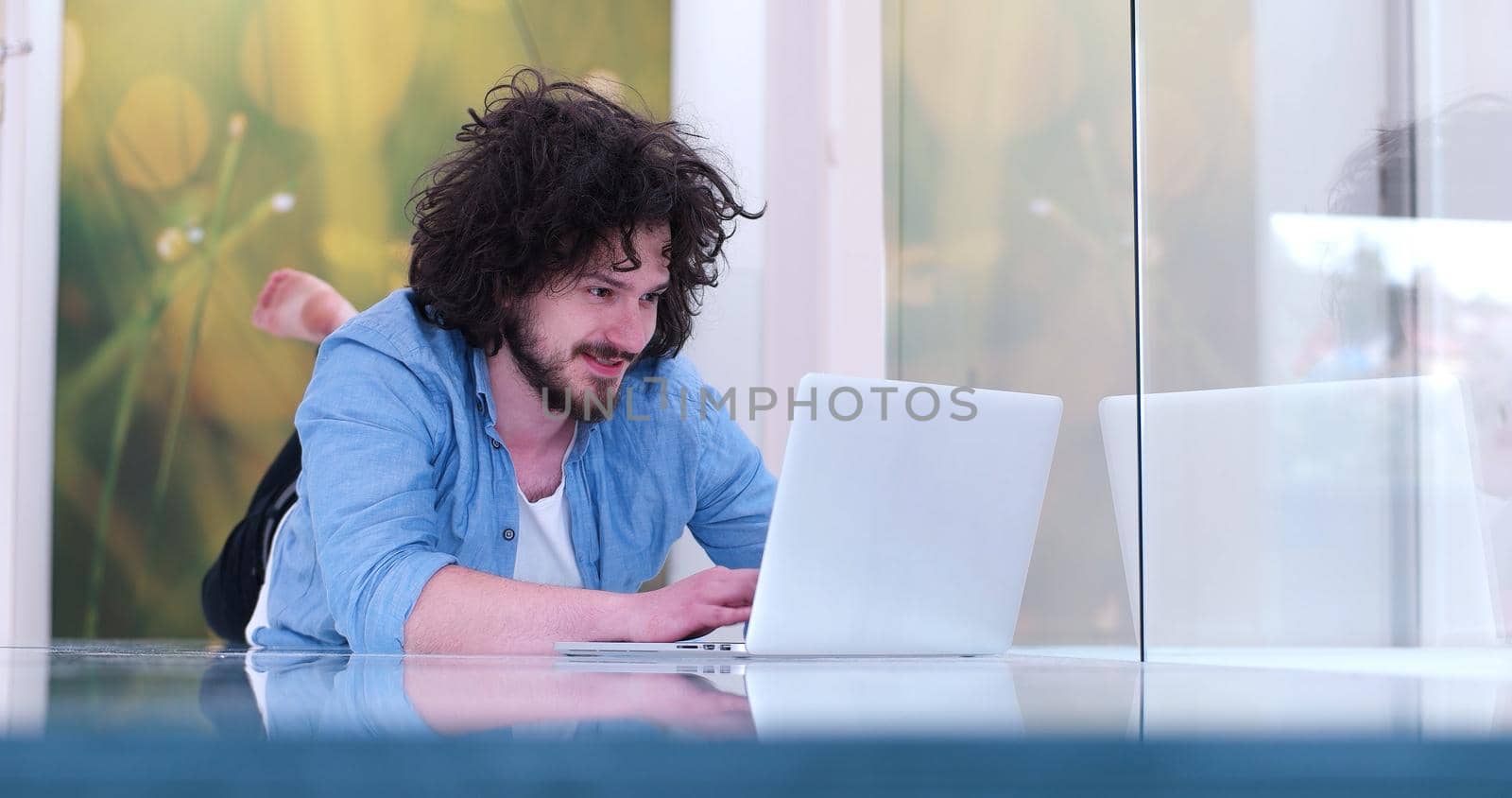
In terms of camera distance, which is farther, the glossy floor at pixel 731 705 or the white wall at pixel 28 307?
the white wall at pixel 28 307

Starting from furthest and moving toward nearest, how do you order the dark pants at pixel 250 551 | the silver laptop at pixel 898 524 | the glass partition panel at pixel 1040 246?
the dark pants at pixel 250 551
the glass partition panel at pixel 1040 246
the silver laptop at pixel 898 524

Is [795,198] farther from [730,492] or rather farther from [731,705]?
[731,705]

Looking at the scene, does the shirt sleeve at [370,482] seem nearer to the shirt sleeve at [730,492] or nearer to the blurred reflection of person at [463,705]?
the shirt sleeve at [730,492]

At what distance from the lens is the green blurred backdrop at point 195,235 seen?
136 inches

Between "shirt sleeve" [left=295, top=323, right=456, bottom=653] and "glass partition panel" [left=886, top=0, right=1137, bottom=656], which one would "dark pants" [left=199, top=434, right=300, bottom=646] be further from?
"glass partition panel" [left=886, top=0, right=1137, bottom=656]

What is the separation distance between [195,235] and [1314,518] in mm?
3302

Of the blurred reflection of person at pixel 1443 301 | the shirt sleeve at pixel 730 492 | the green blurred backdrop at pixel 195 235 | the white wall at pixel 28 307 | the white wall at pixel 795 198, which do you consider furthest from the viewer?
the green blurred backdrop at pixel 195 235

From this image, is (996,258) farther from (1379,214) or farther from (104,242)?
(104,242)

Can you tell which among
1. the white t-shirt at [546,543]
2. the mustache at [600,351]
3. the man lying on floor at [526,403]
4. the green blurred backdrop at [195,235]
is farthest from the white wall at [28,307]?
the mustache at [600,351]

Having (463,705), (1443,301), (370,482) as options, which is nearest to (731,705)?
(463,705)

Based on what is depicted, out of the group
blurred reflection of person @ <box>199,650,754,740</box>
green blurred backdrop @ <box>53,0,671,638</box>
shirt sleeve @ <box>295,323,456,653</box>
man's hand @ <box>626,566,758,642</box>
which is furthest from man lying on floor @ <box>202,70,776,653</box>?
green blurred backdrop @ <box>53,0,671,638</box>

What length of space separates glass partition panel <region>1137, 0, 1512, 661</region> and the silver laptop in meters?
0.13

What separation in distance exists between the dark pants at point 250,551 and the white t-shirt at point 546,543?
1.80 ft

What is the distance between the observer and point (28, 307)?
10.7ft
